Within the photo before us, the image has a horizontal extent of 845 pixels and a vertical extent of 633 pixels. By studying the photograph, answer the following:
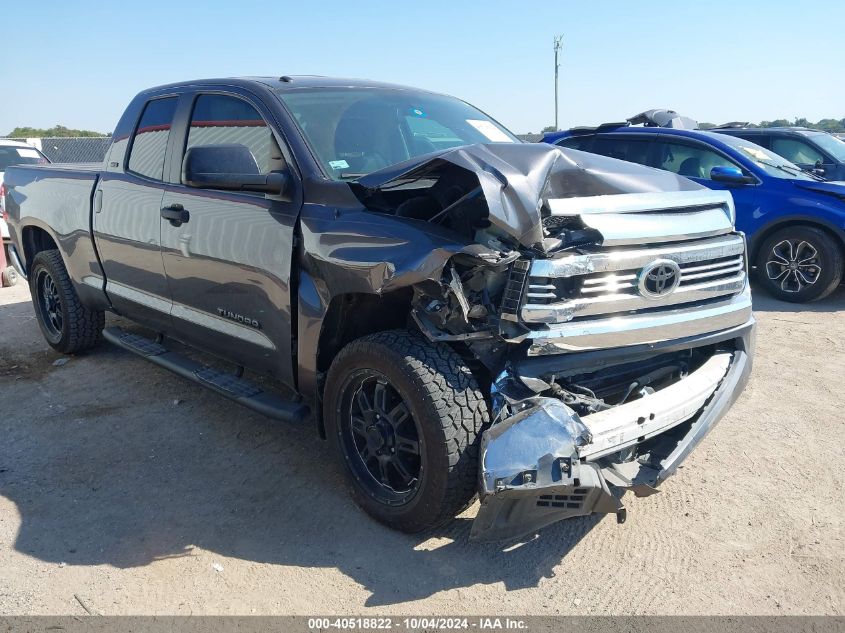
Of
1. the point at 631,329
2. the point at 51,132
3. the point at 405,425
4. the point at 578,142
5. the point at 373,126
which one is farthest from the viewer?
the point at 51,132

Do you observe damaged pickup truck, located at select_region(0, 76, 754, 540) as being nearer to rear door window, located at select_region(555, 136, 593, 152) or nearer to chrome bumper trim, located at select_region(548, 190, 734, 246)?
chrome bumper trim, located at select_region(548, 190, 734, 246)

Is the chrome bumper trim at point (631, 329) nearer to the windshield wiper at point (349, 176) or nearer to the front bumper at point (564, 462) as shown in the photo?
the front bumper at point (564, 462)

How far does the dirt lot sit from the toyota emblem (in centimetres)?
108

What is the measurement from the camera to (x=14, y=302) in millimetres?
7996

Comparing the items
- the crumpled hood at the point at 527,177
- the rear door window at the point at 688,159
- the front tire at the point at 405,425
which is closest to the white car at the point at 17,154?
the rear door window at the point at 688,159

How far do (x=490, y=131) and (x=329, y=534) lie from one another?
8.50 ft

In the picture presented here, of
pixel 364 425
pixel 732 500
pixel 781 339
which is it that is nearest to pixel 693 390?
pixel 732 500

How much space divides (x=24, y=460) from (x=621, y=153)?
23.3ft

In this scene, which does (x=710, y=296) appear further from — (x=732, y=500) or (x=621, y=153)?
(x=621, y=153)

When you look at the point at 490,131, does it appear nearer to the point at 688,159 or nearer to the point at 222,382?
the point at 222,382

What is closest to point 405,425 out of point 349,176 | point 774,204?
point 349,176

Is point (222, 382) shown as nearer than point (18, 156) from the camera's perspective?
Yes

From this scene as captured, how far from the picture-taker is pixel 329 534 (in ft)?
10.6

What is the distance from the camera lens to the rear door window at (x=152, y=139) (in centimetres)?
448
